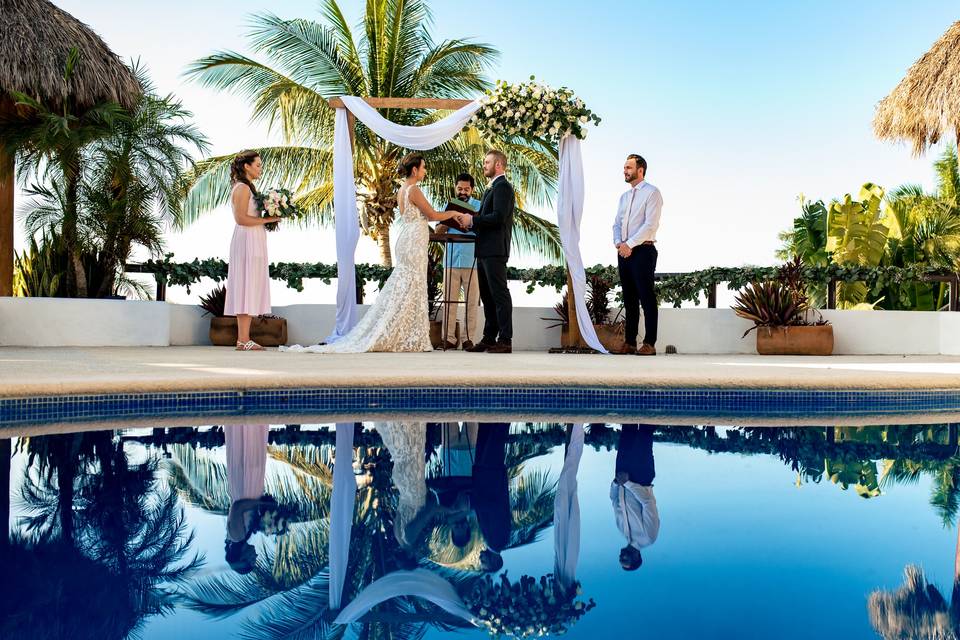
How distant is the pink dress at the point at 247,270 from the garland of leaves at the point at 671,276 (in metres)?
1.75

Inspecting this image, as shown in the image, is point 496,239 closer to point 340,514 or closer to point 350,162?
point 350,162

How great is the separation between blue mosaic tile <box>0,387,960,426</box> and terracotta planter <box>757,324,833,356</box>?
362 centimetres

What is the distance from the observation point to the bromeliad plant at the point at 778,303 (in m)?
8.50

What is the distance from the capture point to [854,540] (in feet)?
7.61

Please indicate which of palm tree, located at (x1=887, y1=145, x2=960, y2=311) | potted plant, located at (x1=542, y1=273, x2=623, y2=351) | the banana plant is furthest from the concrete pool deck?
palm tree, located at (x1=887, y1=145, x2=960, y2=311)

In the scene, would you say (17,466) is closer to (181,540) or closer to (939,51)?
(181,540)

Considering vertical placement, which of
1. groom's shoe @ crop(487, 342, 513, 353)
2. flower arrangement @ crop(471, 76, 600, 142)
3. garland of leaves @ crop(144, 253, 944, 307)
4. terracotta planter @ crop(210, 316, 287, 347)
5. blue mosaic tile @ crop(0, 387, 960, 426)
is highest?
flower arrangement @ crop(471, 76, 600, 142)

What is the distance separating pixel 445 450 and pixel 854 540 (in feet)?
5.57

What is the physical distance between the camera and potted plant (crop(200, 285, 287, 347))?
8858 mm

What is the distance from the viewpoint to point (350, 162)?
303 inches

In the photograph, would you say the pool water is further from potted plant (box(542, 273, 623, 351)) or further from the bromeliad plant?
the bromeliad plant

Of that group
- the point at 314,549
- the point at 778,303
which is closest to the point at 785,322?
the point at 778,303

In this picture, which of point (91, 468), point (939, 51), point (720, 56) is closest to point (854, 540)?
point (91, 468)

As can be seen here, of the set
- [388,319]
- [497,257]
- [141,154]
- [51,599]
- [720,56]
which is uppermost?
[720,56]
